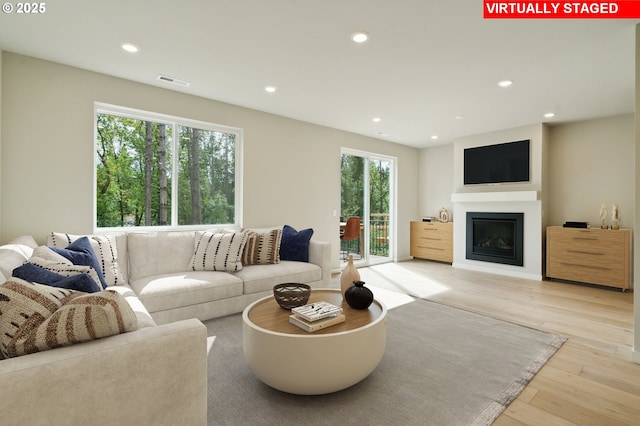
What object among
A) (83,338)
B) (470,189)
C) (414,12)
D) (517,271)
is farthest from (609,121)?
(83,338)

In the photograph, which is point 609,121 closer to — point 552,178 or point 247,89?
point 552,178

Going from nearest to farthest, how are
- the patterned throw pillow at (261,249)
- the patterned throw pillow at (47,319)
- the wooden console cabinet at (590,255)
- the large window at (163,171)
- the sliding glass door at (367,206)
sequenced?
the patterned throw pillow at (47,319)
the large window at (163,171)
the patterned throw pillow at (261,249)
the wooden console cabinet at (590,255)
the sliding glass door at (367,206)

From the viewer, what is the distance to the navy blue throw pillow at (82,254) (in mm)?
2207

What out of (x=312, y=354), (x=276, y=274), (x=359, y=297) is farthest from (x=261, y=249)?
(x=312, y=354)

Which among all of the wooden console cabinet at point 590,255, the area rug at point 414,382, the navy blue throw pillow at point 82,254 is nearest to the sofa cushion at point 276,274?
the area rug at point 414,382

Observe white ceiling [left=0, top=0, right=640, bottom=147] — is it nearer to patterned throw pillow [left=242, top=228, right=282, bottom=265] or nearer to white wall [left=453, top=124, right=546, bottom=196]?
white wall [left=453, top=124, right=546, bottom=196]

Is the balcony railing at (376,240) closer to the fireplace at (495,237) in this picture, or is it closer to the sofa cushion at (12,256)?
the fireplace at (495,237)

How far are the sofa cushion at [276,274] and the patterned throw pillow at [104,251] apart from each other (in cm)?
108

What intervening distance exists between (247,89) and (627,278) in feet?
18.4

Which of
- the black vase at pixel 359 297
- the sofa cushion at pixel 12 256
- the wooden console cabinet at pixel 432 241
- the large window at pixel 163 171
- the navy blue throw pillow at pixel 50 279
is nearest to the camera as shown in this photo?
the navy blue throw pillow at pixel 50 279

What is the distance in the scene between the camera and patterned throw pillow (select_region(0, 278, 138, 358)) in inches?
40.4

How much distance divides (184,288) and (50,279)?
4.82 ft

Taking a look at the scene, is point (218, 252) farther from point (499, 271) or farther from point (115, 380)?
point (499, 271)

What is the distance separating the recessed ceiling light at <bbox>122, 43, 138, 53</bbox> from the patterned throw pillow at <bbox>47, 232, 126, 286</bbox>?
1694 mm
